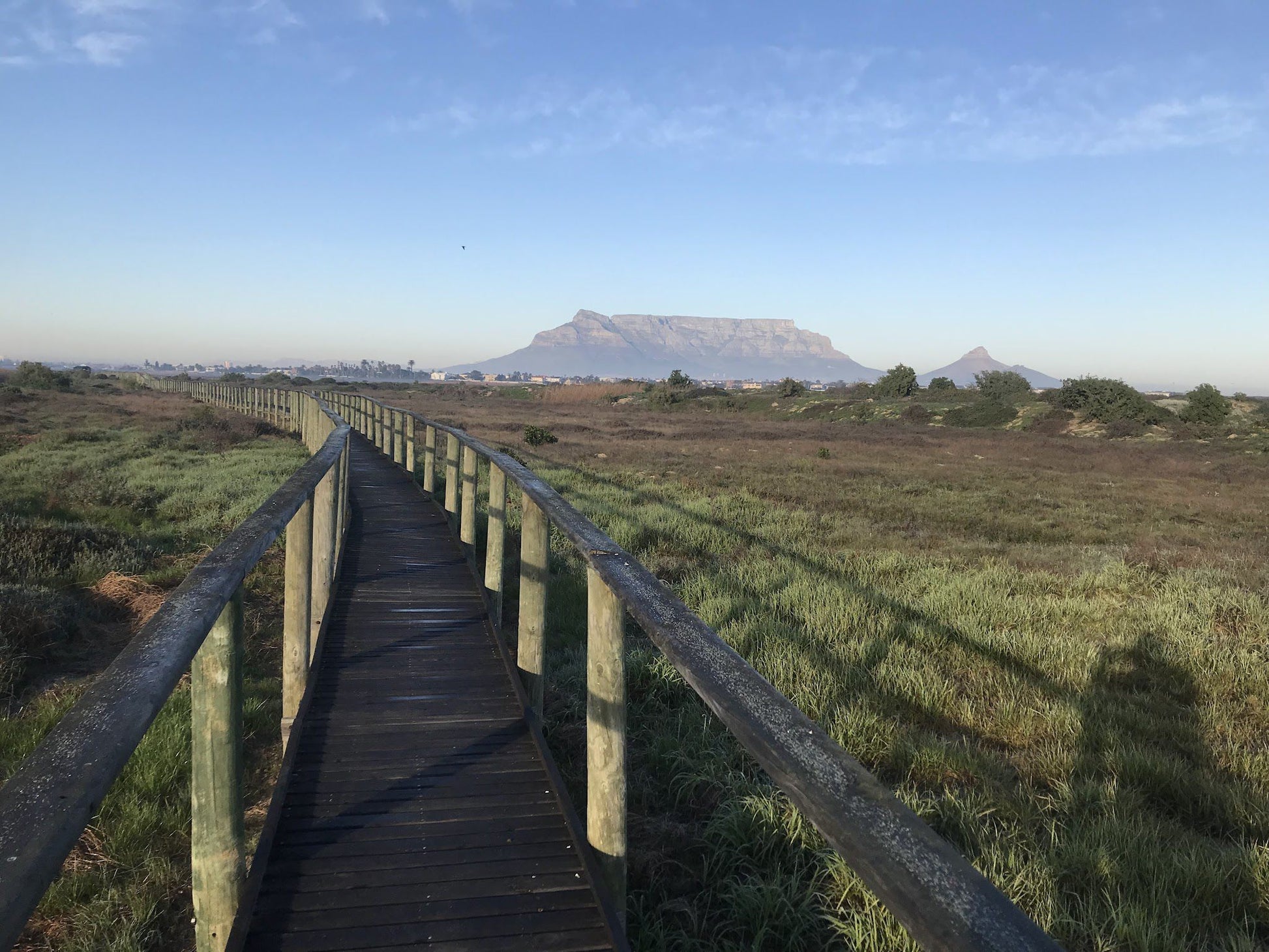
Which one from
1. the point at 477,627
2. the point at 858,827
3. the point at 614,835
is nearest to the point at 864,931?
the point at 614,835

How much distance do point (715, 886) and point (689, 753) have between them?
1000 mm

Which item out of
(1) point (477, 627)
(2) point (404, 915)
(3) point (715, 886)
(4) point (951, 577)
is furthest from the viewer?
(4) point (951, 577)

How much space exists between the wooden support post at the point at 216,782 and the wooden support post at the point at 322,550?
253cm

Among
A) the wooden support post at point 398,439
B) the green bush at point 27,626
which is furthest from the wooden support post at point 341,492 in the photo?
the wooden support post at point 398,439

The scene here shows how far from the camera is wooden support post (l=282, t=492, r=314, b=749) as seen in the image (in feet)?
11.7

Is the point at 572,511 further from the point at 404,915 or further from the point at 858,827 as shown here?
the point at 858,827

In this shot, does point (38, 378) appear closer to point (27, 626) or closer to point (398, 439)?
point (398, 439)

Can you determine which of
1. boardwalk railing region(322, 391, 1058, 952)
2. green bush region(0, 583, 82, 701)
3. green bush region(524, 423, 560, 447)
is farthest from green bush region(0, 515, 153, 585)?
green bush region(524, 423, 560, 447)

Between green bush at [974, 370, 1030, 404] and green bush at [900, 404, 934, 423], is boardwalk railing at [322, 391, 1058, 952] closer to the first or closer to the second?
green bush at [900, 404, 934, 423]

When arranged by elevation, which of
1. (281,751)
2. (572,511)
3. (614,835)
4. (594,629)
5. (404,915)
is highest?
(572,511)

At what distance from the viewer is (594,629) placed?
245 cm

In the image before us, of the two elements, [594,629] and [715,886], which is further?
[715,886]

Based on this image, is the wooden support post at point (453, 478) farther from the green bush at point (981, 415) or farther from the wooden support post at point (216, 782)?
the green bush at point (981, 415)

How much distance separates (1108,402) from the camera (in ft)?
120
